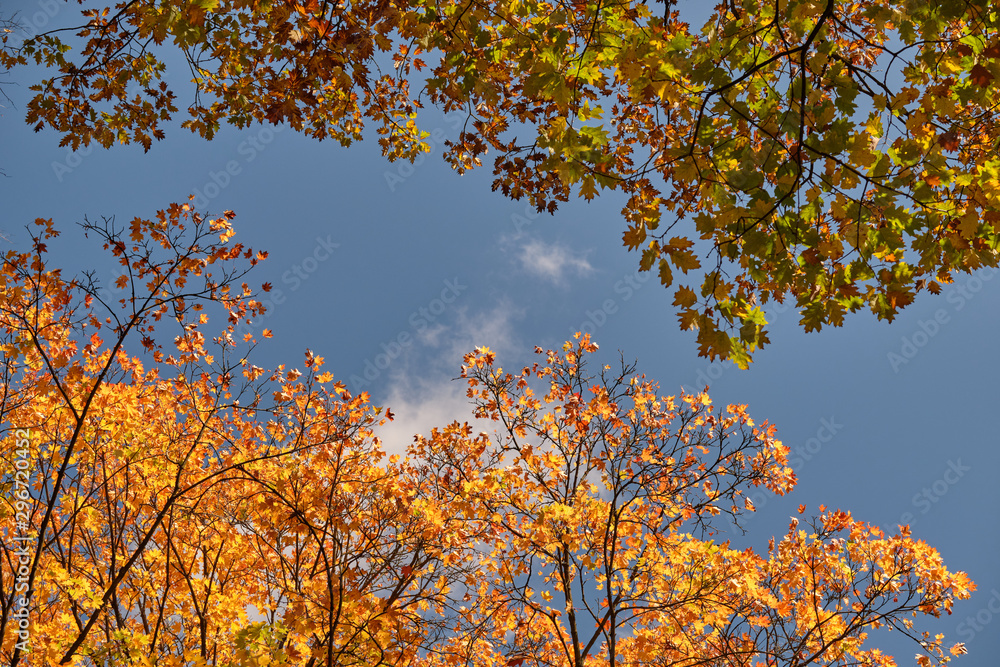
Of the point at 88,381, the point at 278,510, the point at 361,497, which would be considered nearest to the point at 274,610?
the point at 278,510

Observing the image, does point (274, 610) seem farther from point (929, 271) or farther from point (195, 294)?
point (929, 271)

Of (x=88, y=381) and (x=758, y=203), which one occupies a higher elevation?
(x=88, y=381)

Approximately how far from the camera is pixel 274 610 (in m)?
7.57

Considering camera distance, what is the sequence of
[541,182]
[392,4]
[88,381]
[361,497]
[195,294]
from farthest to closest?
[361,497]
[88,381]
[541,182]
[195,294]
[392,4]

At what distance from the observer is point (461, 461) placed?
985cm

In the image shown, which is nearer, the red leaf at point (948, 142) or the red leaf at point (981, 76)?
the red leaf at point (981, 76)


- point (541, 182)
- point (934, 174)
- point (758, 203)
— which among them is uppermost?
point (541, 182)

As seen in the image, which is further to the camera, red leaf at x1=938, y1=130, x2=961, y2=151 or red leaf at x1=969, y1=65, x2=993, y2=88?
red leaf at x1=938, y1=130, x2=961, y2=151

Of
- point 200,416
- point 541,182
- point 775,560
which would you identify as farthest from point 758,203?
point 775,560

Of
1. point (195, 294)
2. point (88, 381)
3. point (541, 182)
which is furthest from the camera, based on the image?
point (88, 381)

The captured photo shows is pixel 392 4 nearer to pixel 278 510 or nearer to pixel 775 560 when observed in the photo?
pixel 278 510

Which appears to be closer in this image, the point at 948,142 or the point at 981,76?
the point at 981,76

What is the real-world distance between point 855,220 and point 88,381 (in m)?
9.30

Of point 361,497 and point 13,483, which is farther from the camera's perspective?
point 361,497
